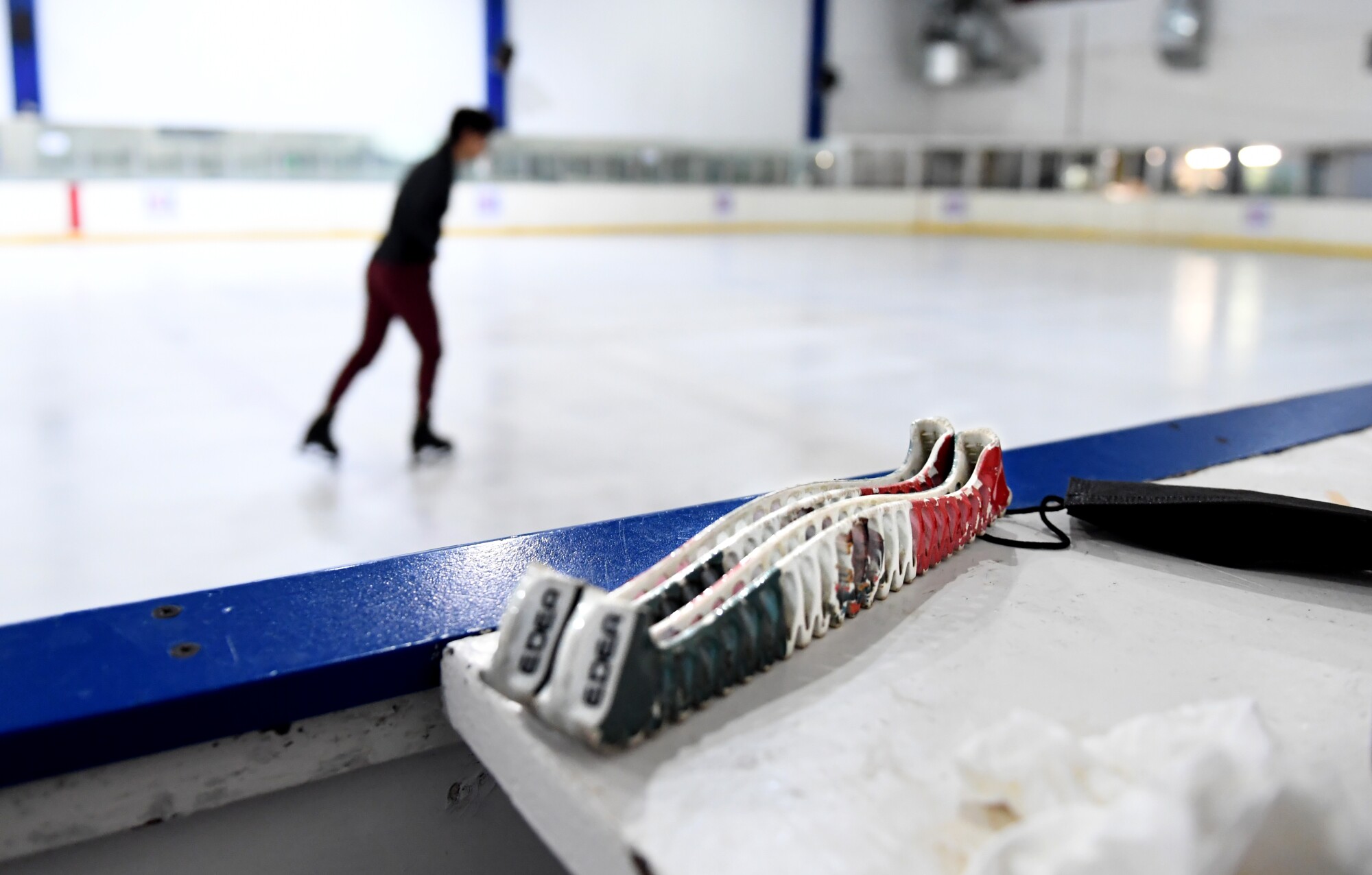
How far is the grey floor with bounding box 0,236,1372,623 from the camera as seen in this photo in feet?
10.5

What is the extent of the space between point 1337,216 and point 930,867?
15.1 metres

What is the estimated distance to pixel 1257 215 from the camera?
1439cm

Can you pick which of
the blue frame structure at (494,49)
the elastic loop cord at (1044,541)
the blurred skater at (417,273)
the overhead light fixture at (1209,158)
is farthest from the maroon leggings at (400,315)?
the overhead light fixture at (1209,158)

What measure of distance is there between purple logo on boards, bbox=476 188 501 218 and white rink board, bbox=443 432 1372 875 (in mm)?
14297

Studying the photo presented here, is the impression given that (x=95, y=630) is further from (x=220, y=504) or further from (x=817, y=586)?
(x=220, y=504)

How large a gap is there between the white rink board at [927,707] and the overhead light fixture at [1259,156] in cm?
1550

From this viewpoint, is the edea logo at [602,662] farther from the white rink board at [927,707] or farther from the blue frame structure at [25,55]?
the blue frame structure at [25,55]

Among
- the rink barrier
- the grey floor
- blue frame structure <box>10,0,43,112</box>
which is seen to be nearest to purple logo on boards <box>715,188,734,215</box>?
the rink barrier

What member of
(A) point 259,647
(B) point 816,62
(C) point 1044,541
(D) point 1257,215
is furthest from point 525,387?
(B) point 816,62

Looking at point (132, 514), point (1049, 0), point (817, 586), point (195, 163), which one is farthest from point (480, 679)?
point (1049, 0)

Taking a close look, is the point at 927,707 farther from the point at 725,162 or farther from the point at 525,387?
the point at 725,162

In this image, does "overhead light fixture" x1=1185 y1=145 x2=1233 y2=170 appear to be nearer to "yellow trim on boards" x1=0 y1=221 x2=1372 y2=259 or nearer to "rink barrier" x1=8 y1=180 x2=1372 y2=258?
"rink barrier" x1=8 y1=180 x2=1372 y2=258

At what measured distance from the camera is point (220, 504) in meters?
3.33

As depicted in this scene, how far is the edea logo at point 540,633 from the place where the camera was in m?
0.94
